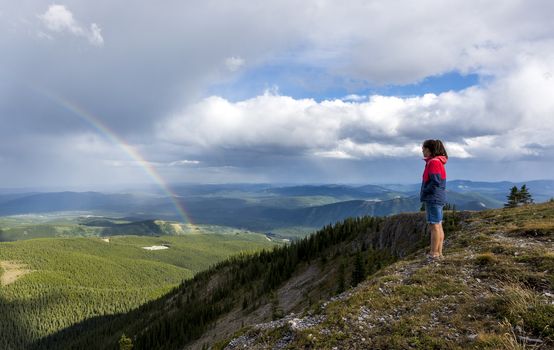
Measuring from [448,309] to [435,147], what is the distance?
933 centimetres

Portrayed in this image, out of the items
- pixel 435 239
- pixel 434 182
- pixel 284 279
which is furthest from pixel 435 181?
pixel 284 279

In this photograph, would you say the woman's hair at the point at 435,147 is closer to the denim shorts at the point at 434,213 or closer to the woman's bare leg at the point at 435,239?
the denim shorts at the point at 434,213

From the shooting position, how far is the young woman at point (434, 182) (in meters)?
17.1

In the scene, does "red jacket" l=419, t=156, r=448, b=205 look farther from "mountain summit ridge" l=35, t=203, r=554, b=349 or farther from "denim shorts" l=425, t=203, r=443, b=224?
"mountain summit ridge" l=35, t=203, r=554, b=349

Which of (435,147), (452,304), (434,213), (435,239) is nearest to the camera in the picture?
(452,304)

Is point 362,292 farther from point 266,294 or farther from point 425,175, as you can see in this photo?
point 266,294

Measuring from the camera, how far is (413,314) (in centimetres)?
1188

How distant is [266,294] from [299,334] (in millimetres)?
66675

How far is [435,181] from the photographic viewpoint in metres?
17.1

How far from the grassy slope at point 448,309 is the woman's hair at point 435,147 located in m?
5.92

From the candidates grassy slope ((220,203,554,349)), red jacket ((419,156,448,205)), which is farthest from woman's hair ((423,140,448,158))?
grassy slope ((220,203,554,349))

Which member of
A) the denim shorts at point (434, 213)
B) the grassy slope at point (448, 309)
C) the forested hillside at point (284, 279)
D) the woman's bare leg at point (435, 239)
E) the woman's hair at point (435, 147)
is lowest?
the forested hillside at point (284, 279)

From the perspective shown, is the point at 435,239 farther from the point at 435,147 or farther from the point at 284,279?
the point at 284,279

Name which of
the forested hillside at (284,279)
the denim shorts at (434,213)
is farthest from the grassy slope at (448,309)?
the forested hillside at (284,279)
